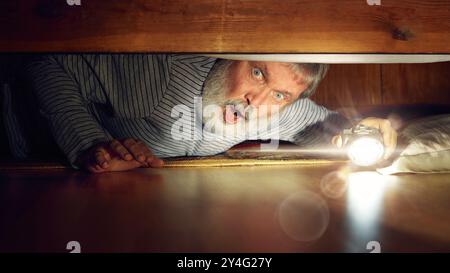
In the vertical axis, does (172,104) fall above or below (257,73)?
below

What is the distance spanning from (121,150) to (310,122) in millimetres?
1065

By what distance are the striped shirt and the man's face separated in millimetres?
72

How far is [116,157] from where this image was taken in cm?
135

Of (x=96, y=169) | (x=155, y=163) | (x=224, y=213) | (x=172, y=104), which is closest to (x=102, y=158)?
(x=96, y=169)

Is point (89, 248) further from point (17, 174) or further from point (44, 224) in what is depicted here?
point (17, 174)

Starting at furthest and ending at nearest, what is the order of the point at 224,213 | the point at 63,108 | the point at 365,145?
the point at 63,108 < the point at 365,145 < the point at 224,213

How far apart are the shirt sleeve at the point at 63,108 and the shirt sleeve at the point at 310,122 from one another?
960 mm

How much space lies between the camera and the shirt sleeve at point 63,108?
147 centimetres

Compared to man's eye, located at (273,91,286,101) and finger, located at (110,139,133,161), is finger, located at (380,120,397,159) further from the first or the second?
finger, located at (110,139,133,161)

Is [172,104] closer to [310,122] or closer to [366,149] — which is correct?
[310,122]

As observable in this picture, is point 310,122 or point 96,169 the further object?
point 310,122

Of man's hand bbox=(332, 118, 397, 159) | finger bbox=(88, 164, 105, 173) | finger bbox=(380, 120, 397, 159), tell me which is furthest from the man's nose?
finger bbox=(88, 164, 105, 173)

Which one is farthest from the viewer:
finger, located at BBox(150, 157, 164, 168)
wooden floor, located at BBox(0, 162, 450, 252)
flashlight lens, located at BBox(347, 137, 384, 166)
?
finger, located at BBox(150, 157, 164, 168)

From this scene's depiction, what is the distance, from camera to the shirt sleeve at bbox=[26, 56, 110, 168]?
147 cm
